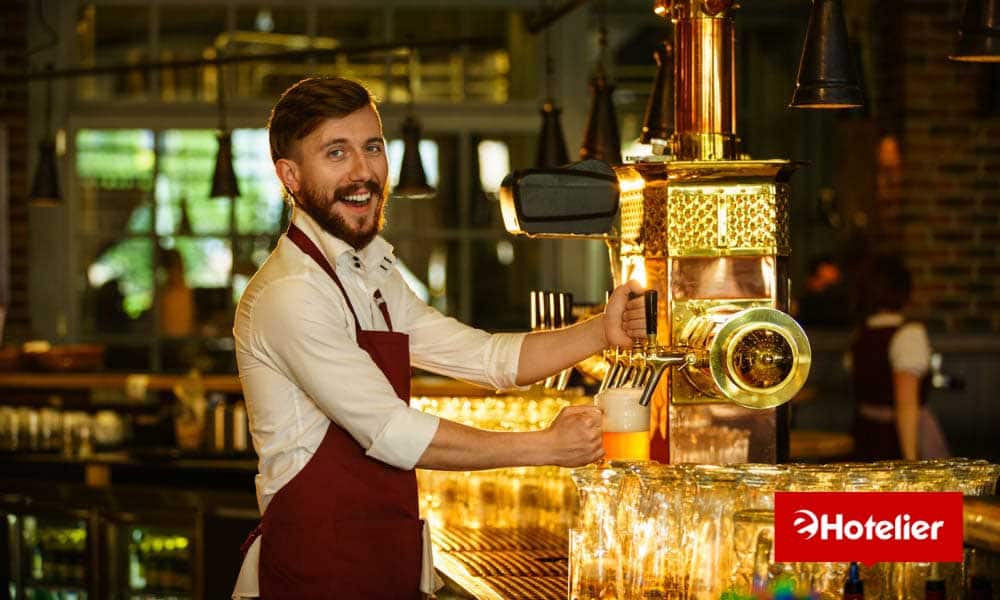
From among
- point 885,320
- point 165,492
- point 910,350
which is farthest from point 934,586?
point 165,492

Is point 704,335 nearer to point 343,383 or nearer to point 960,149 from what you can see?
point 343,383

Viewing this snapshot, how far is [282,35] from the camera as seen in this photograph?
8.36 m

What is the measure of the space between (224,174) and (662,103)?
283 centimetres

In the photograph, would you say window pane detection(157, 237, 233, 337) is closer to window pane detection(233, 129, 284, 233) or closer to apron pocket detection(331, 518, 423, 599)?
window pane detection(233, 129, 284, 233)

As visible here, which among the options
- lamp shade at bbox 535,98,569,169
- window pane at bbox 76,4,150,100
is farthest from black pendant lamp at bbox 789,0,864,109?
window pane at bbox 76,4,150,100

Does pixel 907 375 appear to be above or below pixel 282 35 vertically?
below

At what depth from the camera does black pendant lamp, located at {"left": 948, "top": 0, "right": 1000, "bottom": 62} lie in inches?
119

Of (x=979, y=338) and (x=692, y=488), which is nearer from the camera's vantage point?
(x=692, y=488)

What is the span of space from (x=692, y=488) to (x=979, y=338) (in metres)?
5.65

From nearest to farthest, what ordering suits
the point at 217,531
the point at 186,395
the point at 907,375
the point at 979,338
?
the point at 217,531 → the point at 907,375 → the point at 186,395 → the point at 979,338

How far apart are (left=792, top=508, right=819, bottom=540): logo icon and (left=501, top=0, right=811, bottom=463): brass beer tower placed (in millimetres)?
283

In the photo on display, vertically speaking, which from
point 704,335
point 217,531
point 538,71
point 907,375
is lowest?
point 217,531

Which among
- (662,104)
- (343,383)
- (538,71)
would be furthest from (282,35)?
(343,383)

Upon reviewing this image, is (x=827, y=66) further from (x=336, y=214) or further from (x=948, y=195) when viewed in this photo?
(x=948, y=195)
